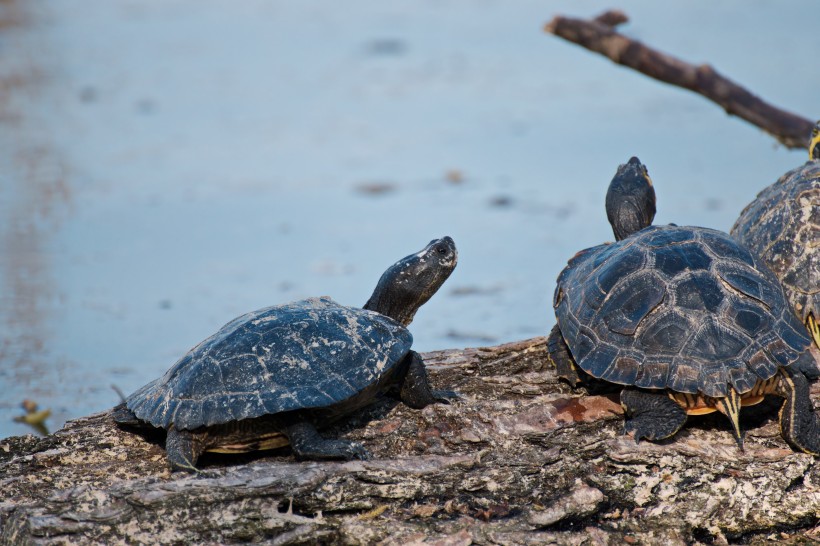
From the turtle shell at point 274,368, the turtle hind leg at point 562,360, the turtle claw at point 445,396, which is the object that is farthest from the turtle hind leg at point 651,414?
the turtle shell at point 274,368

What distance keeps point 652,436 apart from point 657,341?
1.39 ft

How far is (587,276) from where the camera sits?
483cm

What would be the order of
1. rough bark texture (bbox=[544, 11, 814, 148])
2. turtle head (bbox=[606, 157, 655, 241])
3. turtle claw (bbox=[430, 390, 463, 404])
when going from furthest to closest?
rough bark texture (bbox=[544, 11, 814, 148])
turtle head (bbox=[606, 157, 655, 241])
turtle claw (bbox=[430, 390, 463, 404])

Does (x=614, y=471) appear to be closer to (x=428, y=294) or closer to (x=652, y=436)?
(x=652, y=436)

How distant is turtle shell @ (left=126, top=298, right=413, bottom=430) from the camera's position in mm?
4086

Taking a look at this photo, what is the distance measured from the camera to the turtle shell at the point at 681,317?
4211 mm

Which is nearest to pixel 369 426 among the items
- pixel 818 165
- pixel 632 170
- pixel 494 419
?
pixel 494 419

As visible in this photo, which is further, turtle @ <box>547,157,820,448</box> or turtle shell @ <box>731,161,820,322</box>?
turtle shell @ <box>731,161,820,322</box>

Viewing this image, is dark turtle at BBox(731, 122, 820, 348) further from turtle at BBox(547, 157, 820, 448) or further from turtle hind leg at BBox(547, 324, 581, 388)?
turtle hind leg at BBox(547, 324, 581, 388)

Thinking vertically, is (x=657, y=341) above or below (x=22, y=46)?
below

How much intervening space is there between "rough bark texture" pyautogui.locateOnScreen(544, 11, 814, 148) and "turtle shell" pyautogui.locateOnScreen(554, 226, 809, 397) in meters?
3.76

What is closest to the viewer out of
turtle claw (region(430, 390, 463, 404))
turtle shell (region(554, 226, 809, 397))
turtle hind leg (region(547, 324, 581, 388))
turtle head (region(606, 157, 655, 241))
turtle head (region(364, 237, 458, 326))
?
turtle shell (region(554, 226, 809, 397))

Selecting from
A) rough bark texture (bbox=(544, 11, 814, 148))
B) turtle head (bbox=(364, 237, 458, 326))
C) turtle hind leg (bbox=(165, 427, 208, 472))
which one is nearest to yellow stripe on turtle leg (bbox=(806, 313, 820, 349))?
turtle head (bbox=(364, 237, 458, 326))

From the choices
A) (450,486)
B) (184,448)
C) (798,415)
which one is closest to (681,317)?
(798,415)
